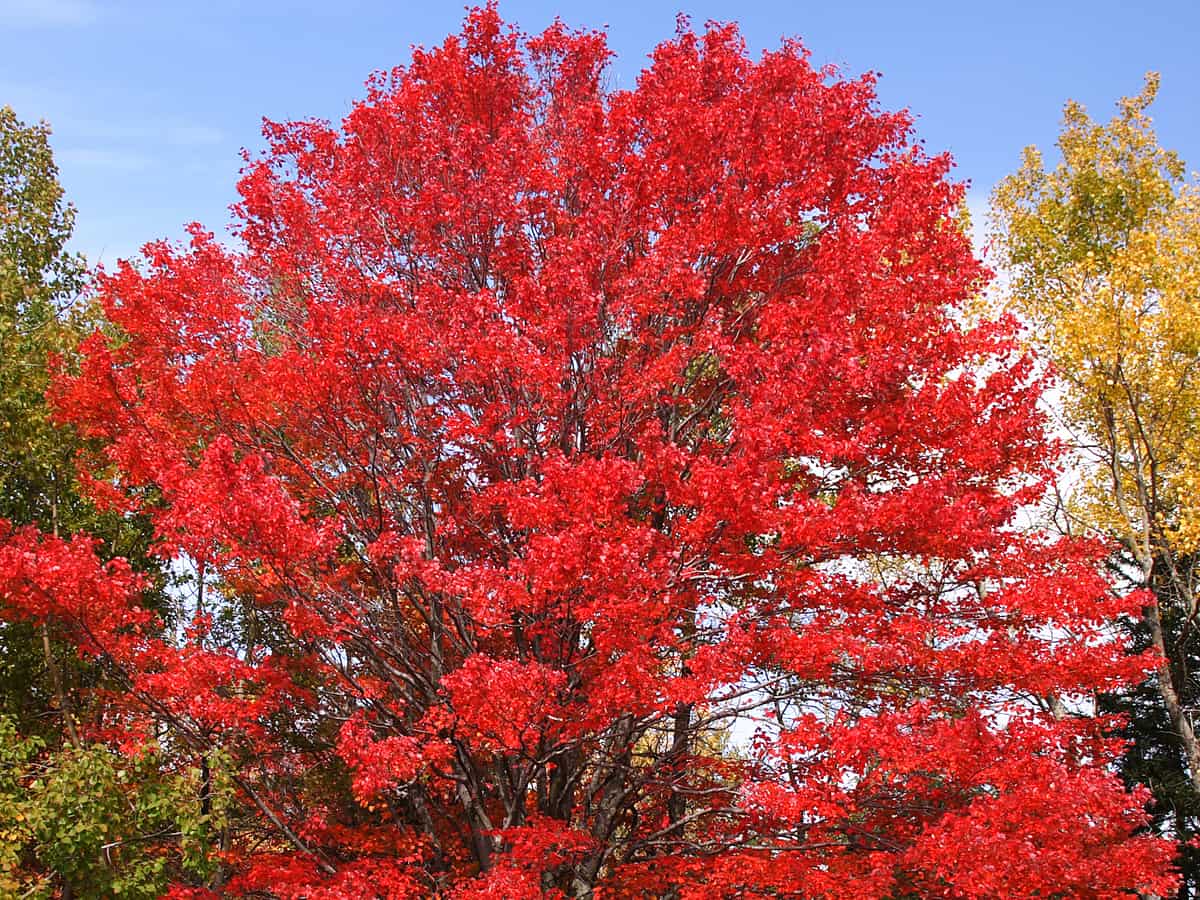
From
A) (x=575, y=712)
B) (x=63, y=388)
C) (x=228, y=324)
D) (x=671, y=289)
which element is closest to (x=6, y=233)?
(x=63, y=388)

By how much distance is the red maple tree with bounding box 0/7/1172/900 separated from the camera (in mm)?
9094

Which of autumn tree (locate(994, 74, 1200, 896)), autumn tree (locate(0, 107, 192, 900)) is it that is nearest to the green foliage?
autumn tree (locate(0, 107, 192, 900))

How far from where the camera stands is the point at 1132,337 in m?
16.9

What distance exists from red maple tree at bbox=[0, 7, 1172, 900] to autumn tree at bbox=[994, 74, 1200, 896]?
661cm

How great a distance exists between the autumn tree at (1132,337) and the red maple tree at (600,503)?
661 cm

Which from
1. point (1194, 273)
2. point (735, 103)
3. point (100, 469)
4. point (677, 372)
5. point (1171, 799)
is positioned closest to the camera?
point (677, 372)

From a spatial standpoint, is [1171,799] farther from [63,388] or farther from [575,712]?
[63,388]

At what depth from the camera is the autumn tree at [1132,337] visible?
16766mm

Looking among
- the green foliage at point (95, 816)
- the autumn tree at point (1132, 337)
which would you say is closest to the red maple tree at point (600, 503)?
the green foliage at point (95, 816)

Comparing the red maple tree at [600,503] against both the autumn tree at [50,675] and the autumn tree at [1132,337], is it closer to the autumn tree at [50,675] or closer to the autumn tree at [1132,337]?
the autumn tree at [50,675]

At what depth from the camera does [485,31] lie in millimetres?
13570

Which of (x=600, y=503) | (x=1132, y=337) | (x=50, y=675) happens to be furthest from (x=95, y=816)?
(x=1132, y=337)

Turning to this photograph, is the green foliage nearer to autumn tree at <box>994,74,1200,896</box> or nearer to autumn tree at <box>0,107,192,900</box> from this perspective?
autumn tree at <box>0,107,192,900</box>

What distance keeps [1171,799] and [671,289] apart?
17.3 m
